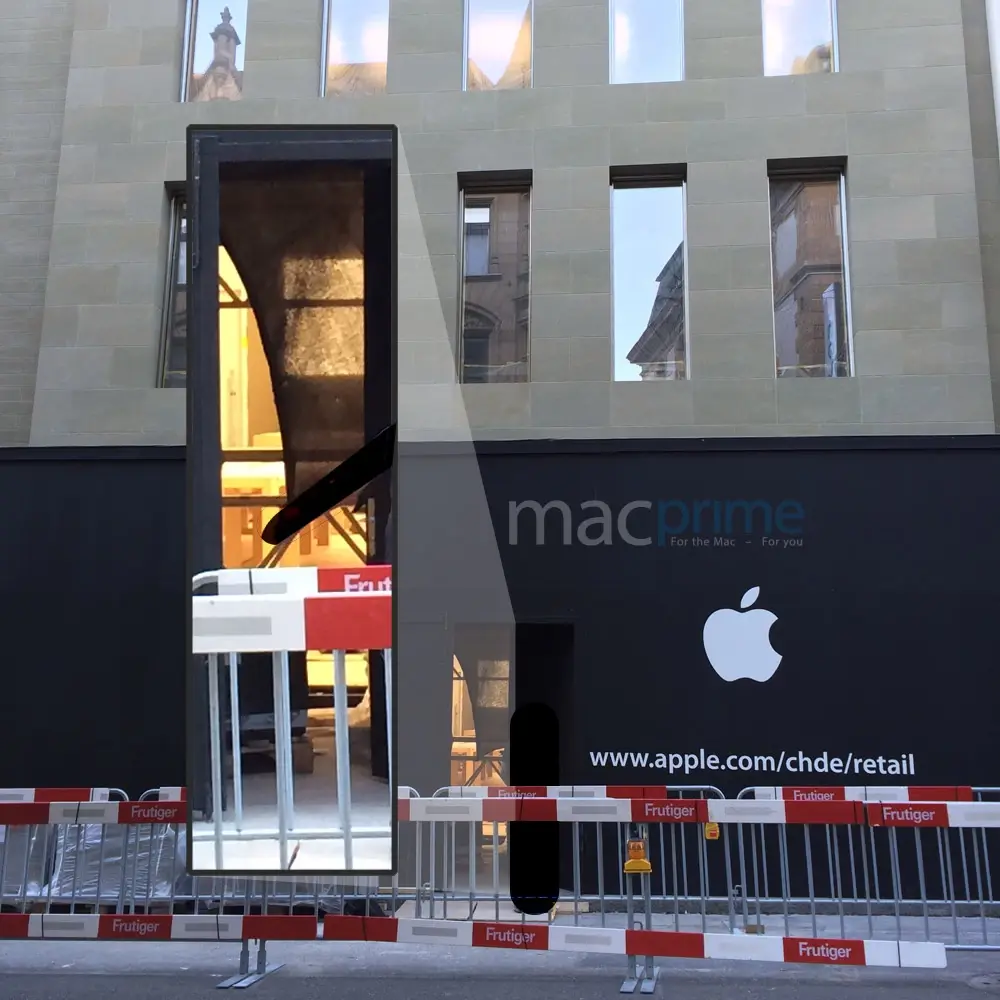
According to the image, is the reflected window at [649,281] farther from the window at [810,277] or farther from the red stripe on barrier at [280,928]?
the red stripe on barrier at [280,928]

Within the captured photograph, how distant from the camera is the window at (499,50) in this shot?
10336mm

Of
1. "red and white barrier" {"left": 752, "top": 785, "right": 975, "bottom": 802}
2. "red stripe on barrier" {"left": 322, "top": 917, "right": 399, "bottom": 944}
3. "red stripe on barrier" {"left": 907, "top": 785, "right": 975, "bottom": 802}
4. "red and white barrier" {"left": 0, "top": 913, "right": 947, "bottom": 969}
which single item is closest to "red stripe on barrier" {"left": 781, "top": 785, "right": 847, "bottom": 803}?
"red and white barrier" {"left": 752, "top": 785, "right": 975, "bottom": 802}

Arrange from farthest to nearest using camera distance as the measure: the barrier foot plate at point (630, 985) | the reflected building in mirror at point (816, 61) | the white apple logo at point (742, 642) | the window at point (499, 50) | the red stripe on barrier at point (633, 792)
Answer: the window at point (499, 50), the reflected building in mirror at point (816, 61), the white apple logo at point (742, 642), the red stripe on barrier at point (633, 792), the barrier foot plate at point (630, 985)

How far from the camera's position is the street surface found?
6.22 metres

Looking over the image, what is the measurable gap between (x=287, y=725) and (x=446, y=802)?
11.7 ft

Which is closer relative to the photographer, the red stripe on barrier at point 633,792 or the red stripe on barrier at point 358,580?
the red stripe on barrier at point 358,580

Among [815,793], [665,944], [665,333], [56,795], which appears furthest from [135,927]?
[665,333]

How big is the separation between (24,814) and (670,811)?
14.0 ft

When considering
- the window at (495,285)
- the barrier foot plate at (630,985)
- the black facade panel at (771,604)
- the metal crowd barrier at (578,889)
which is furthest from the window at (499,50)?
the barrier foot plate at (630,985)

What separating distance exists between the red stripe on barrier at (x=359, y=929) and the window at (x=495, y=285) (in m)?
5.29

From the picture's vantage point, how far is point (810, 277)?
9.95 meters

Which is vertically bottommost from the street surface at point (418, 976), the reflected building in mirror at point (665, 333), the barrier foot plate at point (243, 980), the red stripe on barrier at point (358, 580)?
the street surface at point (418, 976)

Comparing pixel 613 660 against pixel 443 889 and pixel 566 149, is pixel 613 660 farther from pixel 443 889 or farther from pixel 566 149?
pixel 566 149

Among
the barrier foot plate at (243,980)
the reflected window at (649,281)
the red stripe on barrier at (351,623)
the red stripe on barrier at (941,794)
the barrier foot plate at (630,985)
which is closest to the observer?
the red stripe on barrier at (351,623)
